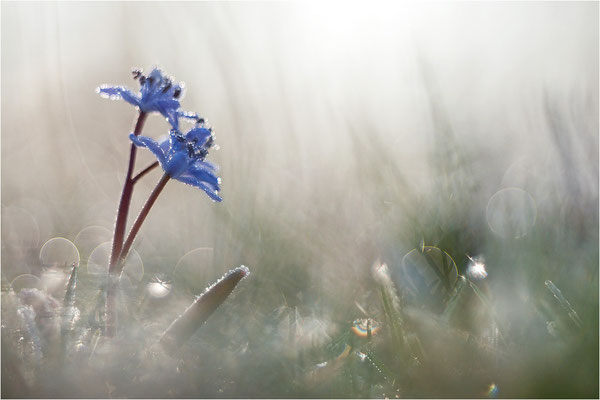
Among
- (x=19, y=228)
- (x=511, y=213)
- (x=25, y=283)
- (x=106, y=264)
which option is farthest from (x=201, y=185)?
(x=19, y=228)

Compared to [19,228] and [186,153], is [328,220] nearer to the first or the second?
[186,153]

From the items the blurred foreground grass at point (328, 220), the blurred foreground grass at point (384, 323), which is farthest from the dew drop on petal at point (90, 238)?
the blurred foreground grass at point (384, 323)

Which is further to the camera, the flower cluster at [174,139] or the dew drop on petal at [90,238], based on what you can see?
the dew drop on petal at [90,238]

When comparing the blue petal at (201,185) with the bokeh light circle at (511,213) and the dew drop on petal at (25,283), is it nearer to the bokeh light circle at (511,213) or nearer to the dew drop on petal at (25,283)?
the dew drop on petal at (25,283)

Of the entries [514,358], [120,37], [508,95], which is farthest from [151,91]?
[120,37]

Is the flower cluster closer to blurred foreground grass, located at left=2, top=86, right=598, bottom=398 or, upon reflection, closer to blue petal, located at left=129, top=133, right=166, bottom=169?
blue petal, located at left=129, top=133, right=166, bottom=169

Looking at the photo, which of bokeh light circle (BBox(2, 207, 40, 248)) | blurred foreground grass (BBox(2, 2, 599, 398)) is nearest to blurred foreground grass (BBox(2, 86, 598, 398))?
blurred foreground grass (BBox(2, 2, 599, 398))
